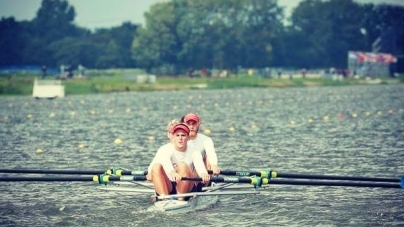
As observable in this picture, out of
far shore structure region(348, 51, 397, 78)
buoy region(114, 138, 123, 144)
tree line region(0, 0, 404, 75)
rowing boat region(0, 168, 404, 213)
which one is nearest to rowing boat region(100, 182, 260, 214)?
rowing boat region(0, 168, 404, 213)

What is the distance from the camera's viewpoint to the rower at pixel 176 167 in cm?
1049

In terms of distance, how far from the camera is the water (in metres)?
10.3

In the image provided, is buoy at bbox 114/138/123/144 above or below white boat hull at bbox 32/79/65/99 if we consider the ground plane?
below

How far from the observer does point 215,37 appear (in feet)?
440

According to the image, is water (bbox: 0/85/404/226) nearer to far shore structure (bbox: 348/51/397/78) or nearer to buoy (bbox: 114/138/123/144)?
buoy (bbox: 114/138/123/144)

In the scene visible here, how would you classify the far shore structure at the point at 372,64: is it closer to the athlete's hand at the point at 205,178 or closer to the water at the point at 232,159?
the water at the point at 232,159

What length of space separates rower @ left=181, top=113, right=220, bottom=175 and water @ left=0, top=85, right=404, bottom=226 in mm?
667

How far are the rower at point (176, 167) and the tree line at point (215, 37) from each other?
11343 centimetres

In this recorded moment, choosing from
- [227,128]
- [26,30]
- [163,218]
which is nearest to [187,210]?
[163,218]

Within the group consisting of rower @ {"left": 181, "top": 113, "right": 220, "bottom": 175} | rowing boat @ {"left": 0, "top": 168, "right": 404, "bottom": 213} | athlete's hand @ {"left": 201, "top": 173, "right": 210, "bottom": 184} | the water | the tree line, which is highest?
the tree line

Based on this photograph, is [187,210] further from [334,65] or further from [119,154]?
[334,65]

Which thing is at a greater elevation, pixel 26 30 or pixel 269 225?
pixel 26 30

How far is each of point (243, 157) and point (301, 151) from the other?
168 cm

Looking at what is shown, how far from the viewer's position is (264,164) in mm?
15797
